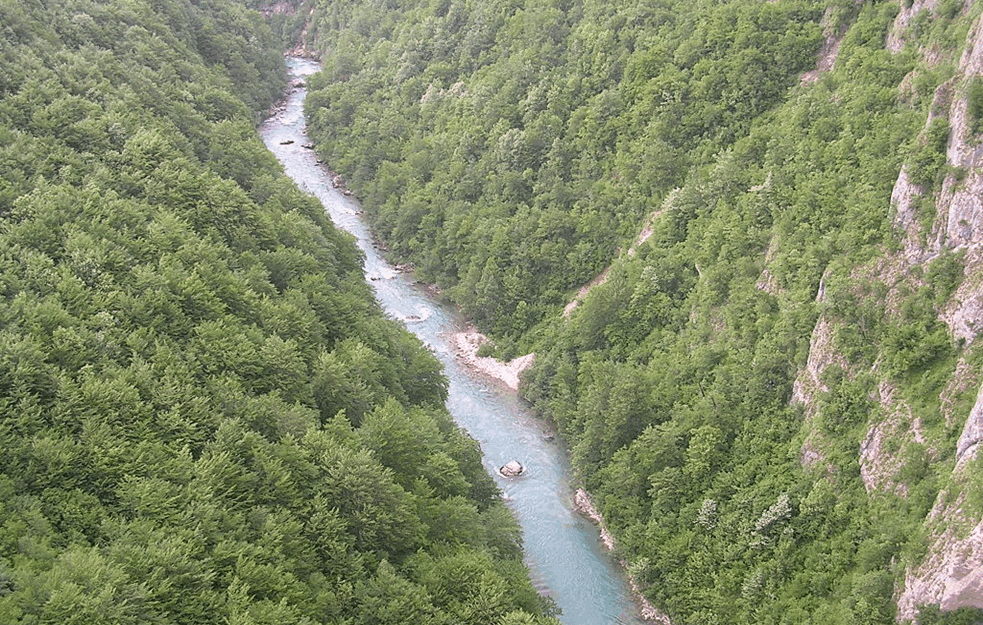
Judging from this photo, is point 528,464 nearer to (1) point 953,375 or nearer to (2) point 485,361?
(2) point 485,361

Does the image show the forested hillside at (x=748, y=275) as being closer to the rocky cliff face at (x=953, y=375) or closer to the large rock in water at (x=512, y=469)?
the rocky cliff face at (x=953, y=375)

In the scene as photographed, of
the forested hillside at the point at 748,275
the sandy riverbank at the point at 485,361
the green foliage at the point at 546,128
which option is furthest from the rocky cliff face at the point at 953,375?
the sandy riverbank at the point at 485,361

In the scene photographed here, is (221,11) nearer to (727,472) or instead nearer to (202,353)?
(202,353)

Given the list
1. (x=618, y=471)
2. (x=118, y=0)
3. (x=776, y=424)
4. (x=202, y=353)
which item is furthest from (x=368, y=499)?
(x=118, y=0)

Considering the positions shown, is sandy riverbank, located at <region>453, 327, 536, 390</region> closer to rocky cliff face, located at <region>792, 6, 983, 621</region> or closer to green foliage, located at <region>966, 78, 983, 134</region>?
rocky cliff face, located at <region>792, 6, 983, 621</region>

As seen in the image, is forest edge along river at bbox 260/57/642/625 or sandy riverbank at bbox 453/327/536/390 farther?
sandy riverbank at bbox 453/327/536/390

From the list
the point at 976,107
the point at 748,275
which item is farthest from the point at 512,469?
the point at 976,107

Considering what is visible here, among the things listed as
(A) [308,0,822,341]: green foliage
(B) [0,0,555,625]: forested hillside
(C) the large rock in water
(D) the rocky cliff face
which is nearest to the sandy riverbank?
(A) [308,0,822,341]: green foliage
